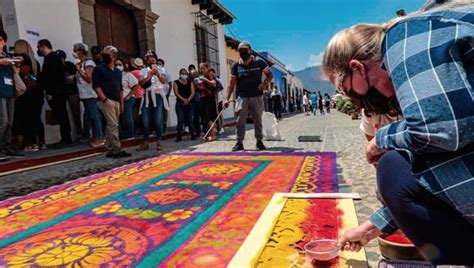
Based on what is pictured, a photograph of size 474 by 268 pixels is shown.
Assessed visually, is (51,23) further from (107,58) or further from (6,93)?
(107,58)

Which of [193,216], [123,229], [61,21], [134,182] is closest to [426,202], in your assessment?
[193,216]

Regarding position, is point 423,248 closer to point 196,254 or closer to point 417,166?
point 417,166

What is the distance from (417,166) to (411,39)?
363 millimetres

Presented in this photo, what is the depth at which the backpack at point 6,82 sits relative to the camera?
443 cm

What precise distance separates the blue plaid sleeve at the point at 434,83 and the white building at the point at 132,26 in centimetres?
668

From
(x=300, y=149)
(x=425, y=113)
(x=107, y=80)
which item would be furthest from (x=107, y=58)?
(x=425, y=113)

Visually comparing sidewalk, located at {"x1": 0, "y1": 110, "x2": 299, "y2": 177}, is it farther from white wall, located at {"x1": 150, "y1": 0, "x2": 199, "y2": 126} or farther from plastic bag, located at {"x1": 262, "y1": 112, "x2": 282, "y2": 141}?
white wall, located at {"x1": 150, "y1": 0, "x2": 199, "y2": 126}

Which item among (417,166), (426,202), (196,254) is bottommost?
(196,254)

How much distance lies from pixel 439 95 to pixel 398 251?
763 mm

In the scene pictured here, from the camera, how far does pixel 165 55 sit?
1091cm

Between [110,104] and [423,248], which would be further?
[110,104]

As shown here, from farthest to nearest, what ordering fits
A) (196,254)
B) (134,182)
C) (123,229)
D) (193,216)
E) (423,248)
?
(134,182) → (193,216) → (123,229) → (196,254) → (423,248)

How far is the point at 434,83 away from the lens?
881 mm

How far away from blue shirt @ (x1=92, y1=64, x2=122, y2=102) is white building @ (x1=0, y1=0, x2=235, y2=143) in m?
2.43
